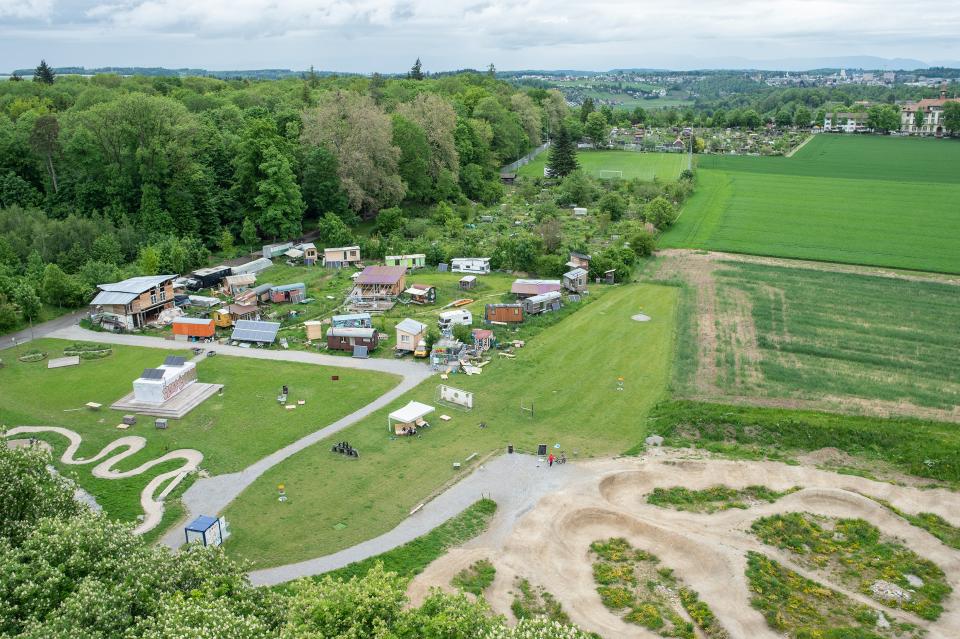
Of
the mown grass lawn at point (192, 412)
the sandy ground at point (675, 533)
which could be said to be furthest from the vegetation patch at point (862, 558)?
the mown grass lawn at point (192, 412)

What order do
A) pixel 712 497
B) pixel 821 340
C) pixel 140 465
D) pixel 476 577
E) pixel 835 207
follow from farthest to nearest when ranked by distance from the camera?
pixel 835 207 < pixel 821 340 < pixel 140 465 < pixel 712 497 < pixel 476 577

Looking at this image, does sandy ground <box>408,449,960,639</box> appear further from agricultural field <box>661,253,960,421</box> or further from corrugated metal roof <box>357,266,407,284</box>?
corrugated metal roof <box>357,266,407,284</box>

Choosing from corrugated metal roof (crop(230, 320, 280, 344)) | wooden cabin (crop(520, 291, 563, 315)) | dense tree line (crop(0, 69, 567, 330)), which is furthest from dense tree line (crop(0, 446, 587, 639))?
dense tree line (crop(0, 69, 567, 330))

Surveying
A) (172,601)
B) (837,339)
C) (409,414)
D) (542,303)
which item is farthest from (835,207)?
(172,601)

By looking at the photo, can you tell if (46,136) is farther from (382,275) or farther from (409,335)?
(409,335)

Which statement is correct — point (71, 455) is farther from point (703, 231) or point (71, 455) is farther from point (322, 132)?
point (703, 231)

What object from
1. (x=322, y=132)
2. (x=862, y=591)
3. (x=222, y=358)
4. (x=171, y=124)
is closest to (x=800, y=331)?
(x=862, y=591)
